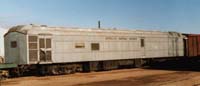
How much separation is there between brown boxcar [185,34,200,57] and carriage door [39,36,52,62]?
14863 millimetres

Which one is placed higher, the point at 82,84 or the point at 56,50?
the point at 56,50

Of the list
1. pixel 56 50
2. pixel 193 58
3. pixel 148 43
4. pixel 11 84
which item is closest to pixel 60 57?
pixel 56 50

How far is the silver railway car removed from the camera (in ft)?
71.2

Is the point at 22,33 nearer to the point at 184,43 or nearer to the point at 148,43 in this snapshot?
the point at 148,43

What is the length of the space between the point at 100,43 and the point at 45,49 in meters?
5.07

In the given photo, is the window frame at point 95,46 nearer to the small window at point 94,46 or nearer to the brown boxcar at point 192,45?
the small window at point 94,46

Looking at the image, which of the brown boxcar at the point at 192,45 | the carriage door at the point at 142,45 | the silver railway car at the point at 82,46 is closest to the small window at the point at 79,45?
the silver railway car at the point at 82,46

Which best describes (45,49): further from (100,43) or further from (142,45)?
(142,45)

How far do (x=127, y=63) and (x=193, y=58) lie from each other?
5.62 m

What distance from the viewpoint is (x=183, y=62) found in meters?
29.4

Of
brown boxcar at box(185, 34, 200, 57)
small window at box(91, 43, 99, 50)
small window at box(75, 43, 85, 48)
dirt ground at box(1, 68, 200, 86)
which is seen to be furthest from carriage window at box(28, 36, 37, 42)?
brown boxcar at box(185, 34, 200, 57)

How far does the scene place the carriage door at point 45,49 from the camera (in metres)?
22.1

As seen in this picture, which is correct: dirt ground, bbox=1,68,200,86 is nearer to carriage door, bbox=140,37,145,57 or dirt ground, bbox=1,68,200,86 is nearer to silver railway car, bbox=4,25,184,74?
silver railway car, bbox=4,25,184,74

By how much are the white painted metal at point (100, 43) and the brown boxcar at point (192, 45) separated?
1.94ft
